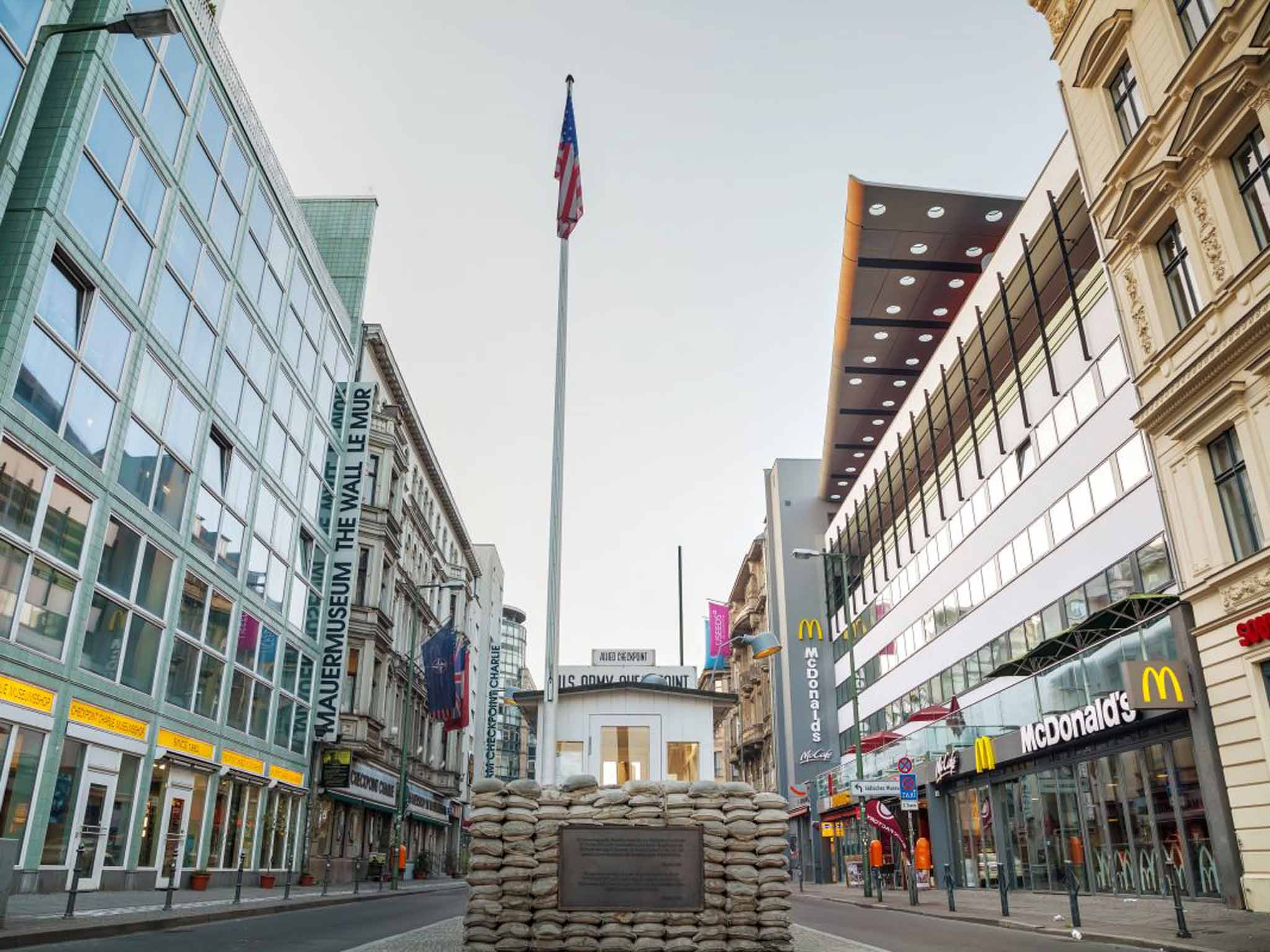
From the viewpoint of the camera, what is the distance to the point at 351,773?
4097 centimetres

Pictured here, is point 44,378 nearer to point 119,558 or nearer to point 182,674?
point 119,558

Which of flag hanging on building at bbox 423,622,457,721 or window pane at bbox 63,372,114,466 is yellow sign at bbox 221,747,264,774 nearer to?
window pane at bbox 63,372,114,466

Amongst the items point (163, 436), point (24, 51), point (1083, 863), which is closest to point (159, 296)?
point (163, 436)

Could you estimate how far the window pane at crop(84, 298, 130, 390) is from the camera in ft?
71.4

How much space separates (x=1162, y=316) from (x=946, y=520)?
18050 millimetres

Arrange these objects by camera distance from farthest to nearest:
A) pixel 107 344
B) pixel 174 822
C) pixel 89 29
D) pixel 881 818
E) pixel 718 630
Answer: pixel 718 630, pixel 881 818, pixel 174 822, pixel 107 344, pixel 89 29

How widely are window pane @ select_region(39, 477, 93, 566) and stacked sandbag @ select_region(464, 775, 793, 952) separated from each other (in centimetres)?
1348

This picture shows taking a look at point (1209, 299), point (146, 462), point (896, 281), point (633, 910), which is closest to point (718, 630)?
point (896, 281)

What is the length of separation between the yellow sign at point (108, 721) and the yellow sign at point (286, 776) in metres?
10.5

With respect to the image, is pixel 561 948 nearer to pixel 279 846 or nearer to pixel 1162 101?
pixel 1162 101

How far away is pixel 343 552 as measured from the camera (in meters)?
42.4

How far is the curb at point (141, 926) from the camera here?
11.5 m

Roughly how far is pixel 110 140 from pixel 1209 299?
77.6 feet

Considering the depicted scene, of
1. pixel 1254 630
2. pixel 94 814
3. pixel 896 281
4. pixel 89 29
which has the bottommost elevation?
pixel 94 814
